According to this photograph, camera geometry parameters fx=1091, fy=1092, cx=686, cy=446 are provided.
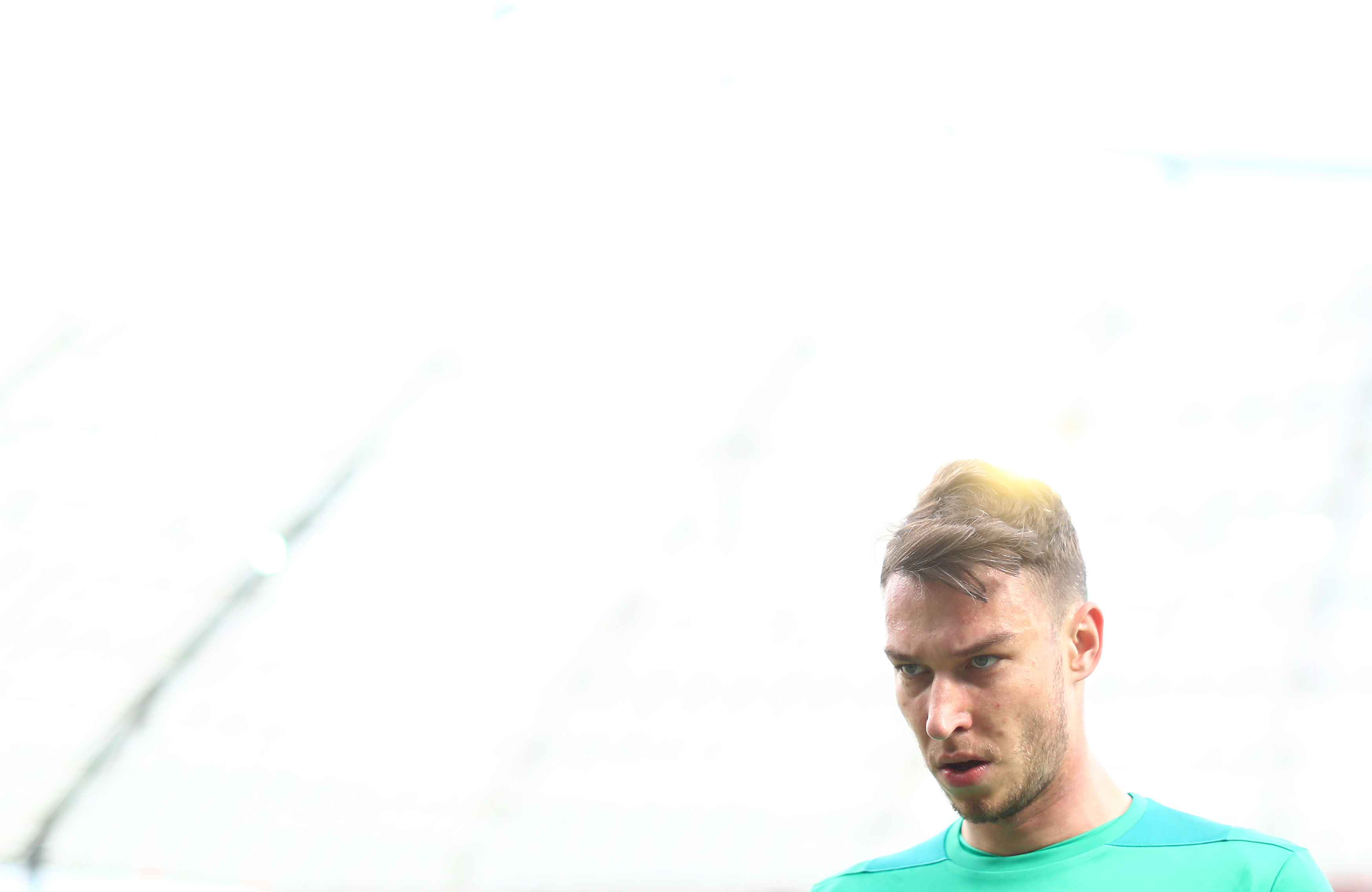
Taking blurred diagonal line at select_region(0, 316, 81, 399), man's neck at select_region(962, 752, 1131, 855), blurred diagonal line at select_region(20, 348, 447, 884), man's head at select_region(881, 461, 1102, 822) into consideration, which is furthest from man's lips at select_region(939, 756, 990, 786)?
blurred diagonal line at select_region(0, 316, 81, 399)

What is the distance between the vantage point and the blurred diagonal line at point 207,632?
10.2 m

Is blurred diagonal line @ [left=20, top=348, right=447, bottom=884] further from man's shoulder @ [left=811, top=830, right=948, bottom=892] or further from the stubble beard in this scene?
the stubble beard

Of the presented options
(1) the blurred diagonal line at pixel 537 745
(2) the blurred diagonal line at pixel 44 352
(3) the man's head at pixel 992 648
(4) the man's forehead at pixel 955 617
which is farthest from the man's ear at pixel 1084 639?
(1) the blurred diagonal line at pixel 537 745

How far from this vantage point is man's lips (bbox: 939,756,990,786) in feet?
5.35

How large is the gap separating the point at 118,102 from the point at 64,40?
147 cm

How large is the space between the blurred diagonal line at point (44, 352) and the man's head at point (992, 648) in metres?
11.5

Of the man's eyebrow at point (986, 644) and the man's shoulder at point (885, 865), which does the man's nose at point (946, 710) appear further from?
the man's shoulder at point (885, 865)

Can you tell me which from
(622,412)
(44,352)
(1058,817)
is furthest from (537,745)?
(1058,817)

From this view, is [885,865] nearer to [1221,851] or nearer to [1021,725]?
[1021,725]

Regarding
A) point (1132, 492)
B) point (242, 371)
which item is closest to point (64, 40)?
point (242, 371)

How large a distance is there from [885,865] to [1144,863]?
0.43 metres

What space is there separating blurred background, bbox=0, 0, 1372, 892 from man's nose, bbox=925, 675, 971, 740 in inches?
369

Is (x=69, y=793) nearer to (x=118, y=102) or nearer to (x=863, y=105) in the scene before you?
(x=118, y=102)

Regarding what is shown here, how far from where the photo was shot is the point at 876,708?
1628 cm
